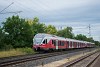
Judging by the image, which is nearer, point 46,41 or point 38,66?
point 38,66

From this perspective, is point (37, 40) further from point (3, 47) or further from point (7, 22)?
point (7, 22)

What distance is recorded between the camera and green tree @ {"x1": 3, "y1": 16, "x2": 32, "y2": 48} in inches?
1988

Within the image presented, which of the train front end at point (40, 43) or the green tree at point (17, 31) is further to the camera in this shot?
→ the green tree at point (17, 31)

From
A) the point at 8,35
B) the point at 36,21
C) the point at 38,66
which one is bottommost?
the point at 38,66

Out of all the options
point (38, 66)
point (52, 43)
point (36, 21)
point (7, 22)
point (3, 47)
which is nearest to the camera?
point (38, 66)

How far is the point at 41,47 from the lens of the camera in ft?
147

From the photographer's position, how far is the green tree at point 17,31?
166 feet

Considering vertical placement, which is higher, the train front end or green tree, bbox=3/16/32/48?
green tree, bbox=3/16/32/48

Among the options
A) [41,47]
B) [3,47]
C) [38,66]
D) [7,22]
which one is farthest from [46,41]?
[38,66]

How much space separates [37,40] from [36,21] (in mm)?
43024

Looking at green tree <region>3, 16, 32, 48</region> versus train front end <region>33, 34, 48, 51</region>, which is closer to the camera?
train front end <region>33, 34, 48, 51</region>

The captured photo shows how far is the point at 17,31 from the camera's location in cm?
5106

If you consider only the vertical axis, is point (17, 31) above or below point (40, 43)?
above

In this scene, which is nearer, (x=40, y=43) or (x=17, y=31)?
(x=40, y=43)
